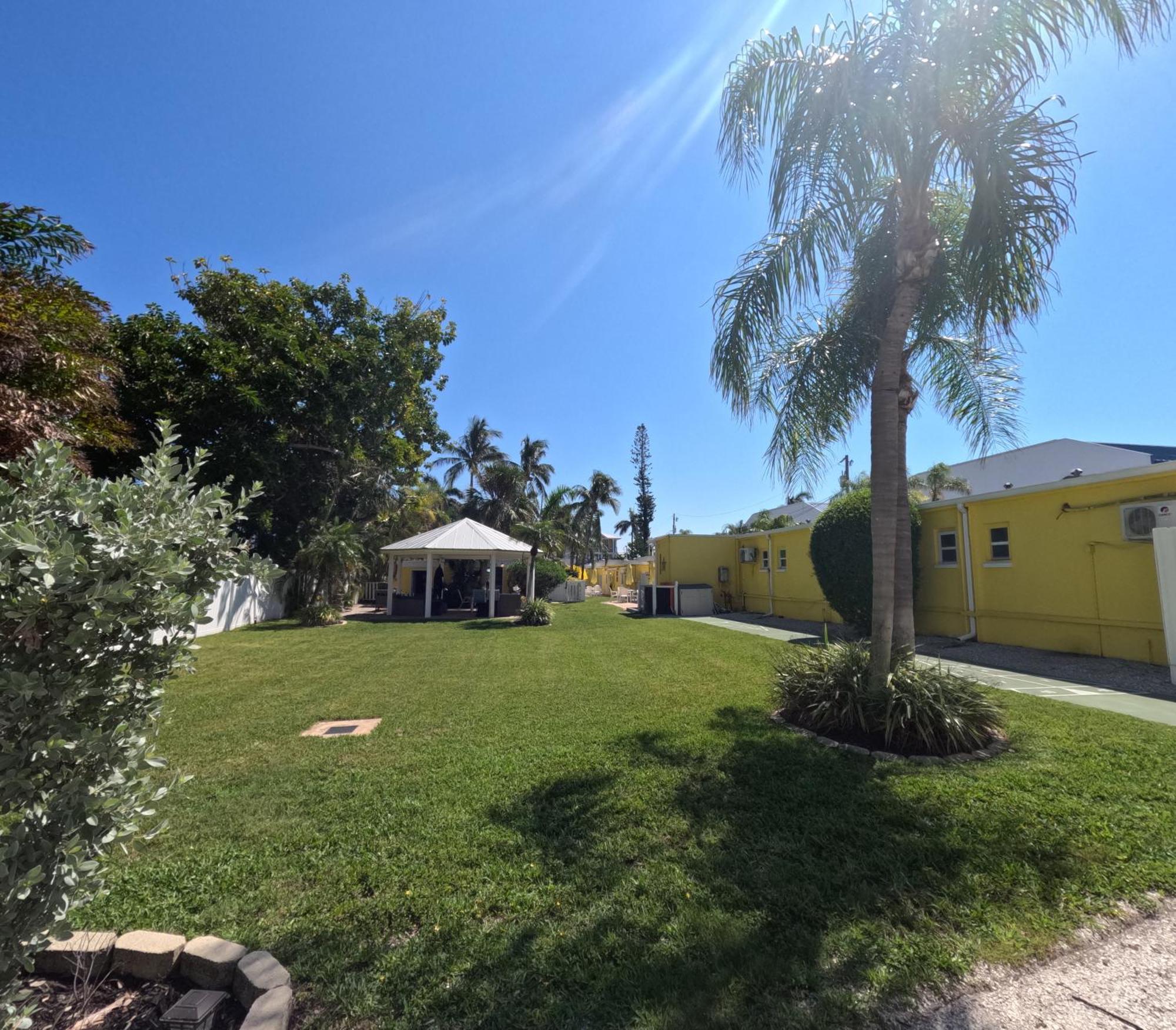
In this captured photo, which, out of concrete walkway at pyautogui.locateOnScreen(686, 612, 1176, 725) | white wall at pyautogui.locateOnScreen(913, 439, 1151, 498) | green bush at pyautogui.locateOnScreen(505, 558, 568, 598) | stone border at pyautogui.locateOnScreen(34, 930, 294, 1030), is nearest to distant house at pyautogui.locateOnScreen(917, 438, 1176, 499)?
white wall at pyautogui.locateOnScreen(913, 439, 1151, 498)

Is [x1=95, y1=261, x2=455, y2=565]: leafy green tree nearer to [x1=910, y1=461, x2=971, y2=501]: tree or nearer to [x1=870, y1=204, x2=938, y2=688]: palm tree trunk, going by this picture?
[x1=870, y1=204, x2=938, y2=688]: palm tree trunk

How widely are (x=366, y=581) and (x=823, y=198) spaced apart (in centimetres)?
2784

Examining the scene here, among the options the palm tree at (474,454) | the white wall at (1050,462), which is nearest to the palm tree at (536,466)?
the palm tree at (474,454)

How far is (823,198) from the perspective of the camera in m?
5.86

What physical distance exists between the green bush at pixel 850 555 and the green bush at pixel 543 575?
14.8 metres

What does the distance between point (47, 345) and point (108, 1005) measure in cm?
815

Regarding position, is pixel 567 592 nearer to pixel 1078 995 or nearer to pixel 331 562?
pixel 331 562

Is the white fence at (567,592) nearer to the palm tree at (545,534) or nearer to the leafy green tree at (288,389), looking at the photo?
the palm tree at (545,534)

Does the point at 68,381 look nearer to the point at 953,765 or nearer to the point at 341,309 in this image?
the point at 953,765

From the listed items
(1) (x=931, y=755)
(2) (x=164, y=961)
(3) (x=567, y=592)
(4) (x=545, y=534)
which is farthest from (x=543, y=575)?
(2) (x=164, y=961)

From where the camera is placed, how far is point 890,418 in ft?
17.7

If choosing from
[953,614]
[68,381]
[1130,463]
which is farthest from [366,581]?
[1130,463]

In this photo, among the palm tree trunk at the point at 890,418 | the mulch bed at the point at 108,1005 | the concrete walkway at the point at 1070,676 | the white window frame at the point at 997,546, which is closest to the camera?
the mulch bed at the point at 108,1005

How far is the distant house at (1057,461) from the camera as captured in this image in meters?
23.0
